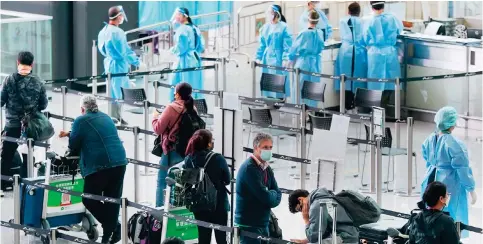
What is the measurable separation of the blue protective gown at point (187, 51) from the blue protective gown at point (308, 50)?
1.41 meters

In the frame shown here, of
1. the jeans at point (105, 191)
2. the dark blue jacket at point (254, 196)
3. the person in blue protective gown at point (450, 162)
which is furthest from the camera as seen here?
the person in blue protective gown at point (450, 162)

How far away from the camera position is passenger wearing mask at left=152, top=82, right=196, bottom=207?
13125 mm

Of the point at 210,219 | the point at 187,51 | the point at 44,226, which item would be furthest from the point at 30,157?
the point at 187,51

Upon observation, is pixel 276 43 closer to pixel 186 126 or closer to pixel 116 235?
pixel 186 126

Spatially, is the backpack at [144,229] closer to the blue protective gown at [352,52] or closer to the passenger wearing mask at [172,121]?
the passenger wearing mask at [172,121]

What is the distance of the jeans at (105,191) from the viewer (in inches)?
506

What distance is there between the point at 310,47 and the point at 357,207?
9164mm

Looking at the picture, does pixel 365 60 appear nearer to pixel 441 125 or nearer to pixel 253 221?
pixel 441 125

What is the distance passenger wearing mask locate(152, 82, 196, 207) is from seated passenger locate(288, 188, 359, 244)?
8.51 feet

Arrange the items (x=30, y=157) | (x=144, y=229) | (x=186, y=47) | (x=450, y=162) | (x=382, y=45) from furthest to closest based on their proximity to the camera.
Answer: (x=382, y=45) → (x=186, y=47) → (x=30, y=157) → (x=450, y=162) → (x=144, y=229)

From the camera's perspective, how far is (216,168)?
1164 centimetres

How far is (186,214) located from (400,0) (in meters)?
12.3

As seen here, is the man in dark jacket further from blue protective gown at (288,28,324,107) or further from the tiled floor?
blue protective gown at (288,28,324,107)

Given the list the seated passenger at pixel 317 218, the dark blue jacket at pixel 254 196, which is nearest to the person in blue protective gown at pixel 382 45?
the dark blue jacket at pixel 254 196
